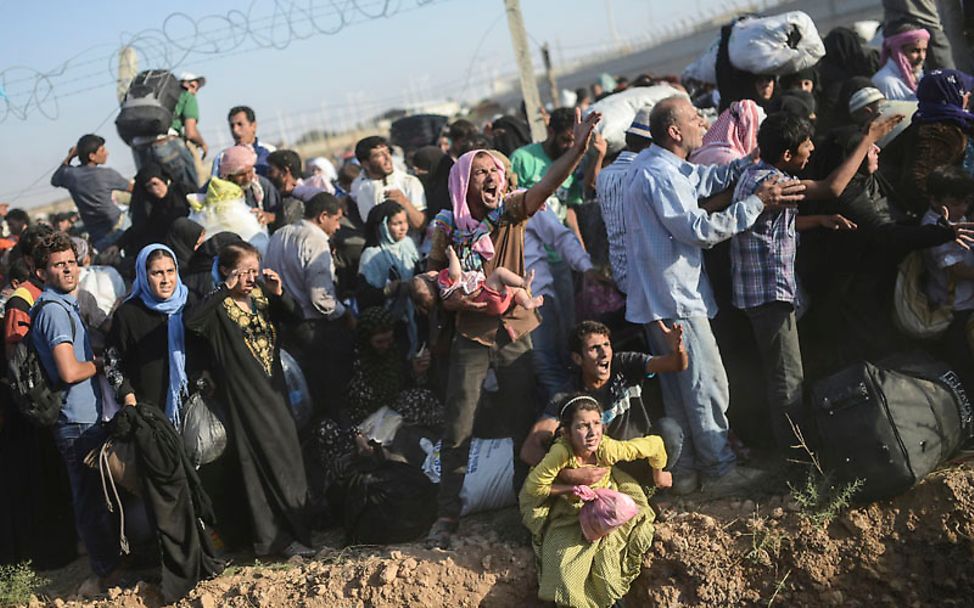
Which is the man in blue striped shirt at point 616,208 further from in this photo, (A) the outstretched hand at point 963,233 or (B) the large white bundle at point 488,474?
(A) the outstretched hand at point 963,233

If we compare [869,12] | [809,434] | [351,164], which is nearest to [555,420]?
[809,434]

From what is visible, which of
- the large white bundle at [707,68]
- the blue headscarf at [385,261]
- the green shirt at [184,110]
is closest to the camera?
the blue headscarf at [385,261]

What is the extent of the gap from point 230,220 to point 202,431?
6.52 ft

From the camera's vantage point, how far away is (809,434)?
17.5 feet

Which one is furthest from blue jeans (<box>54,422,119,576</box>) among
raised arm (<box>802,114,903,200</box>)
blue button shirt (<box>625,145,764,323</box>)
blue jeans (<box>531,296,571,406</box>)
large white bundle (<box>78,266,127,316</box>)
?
raised arm (<box>802,114,903,200</box>)

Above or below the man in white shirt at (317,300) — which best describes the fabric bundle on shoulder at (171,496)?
below

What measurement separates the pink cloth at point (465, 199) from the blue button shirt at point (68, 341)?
2308 millimetres

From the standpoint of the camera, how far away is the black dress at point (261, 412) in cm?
568

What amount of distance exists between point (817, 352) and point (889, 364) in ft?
1.90

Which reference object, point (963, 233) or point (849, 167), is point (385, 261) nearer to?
point (849, 167)

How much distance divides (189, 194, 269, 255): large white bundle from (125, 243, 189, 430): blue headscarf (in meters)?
1.40

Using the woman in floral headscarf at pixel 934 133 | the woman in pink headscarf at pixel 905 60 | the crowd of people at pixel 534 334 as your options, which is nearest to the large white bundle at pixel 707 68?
the woman in pink headscarf at pixel 905 60

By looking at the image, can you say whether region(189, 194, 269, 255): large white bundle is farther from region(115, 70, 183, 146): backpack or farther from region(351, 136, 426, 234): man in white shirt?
region(115, 70, 183, 146): backpack

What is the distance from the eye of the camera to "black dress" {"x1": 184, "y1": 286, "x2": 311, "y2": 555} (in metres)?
5.68
